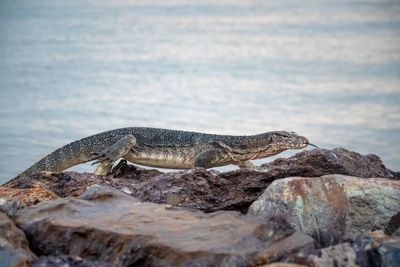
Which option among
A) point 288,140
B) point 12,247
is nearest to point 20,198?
point 12,247

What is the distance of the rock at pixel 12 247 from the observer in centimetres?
512

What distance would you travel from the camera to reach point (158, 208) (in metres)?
5.89

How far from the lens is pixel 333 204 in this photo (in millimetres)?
6195

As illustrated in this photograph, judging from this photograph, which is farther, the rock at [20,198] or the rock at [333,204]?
the rock at [20,198]

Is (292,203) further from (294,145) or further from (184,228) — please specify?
(294,145)

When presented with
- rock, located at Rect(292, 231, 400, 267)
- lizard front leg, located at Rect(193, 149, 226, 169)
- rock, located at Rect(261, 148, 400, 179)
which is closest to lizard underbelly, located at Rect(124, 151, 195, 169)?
lizard front leg, located at Rect(193, 149, 226, 169)

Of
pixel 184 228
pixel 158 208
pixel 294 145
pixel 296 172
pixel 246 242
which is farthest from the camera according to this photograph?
pixel 294 145

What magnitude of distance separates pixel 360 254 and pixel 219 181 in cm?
191

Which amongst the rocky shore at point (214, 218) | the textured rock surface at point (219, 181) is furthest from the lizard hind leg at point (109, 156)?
the rocky shore at point (214, 218)

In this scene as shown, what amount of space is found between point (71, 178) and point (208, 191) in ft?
3.63

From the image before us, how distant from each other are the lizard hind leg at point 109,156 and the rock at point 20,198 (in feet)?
6.56

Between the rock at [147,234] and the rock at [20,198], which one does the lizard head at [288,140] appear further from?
the rock at [147,234]

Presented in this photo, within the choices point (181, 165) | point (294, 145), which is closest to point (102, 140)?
point (181, 165)

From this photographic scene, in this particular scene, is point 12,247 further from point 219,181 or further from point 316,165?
point 316,165
